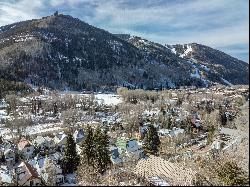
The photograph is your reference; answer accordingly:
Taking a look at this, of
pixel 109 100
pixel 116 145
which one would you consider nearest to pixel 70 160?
pixel 116 145

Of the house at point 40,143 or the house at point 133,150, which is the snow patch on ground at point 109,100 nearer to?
the house at point 40,143

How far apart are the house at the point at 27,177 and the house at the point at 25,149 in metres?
12.4

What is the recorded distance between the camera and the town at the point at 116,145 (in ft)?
91.7

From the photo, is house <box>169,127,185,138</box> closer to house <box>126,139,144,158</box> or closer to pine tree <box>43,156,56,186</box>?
house <box>126,139,144,158</box>

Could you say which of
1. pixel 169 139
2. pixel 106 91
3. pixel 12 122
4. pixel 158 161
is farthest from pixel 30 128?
pixel 106 91

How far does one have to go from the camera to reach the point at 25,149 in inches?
2131

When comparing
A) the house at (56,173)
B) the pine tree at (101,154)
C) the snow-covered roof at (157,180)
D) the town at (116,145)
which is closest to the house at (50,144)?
the town at (116,145)

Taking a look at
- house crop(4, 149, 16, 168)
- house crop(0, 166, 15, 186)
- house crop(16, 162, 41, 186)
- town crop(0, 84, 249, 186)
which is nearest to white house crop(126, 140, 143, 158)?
town crop(0, 84, 249, 186)

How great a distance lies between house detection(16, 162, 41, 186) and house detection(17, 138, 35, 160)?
12.4m

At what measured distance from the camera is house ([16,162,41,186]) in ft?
125

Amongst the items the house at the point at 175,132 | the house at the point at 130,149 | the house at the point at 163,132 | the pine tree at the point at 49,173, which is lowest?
the house at the point at 163,132

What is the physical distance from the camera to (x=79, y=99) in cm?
12388

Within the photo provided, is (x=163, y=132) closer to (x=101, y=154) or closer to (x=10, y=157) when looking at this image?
(x=10, y=157)

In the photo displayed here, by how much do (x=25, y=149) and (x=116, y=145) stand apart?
488 inches
